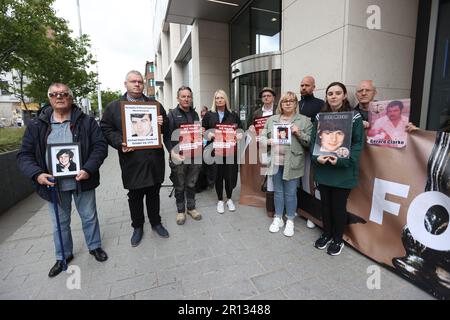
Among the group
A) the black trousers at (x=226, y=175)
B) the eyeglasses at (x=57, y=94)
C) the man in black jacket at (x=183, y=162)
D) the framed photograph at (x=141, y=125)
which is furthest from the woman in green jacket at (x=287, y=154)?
the eyeglasses at (x=57, y=94)

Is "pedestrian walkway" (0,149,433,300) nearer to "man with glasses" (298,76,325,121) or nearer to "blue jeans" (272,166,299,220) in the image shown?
"blue jeans" (272,166,299,220)

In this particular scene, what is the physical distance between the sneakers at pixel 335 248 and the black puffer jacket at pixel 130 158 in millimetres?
2322

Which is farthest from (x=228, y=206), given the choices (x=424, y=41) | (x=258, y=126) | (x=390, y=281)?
(x=424, y=41)

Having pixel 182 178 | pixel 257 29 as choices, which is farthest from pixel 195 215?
pixel 257 29

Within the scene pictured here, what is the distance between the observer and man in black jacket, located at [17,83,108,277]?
2498 millimetres

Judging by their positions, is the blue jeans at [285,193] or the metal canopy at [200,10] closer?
the blue jeans at [285,193]

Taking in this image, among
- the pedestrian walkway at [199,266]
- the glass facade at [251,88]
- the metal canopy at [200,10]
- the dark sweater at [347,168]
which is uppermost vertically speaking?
the metal canopy at [200,10]

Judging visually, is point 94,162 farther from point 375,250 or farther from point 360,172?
point 375,250

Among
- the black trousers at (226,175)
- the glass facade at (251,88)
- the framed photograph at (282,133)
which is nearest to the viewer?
the framed photograph at (282,133)

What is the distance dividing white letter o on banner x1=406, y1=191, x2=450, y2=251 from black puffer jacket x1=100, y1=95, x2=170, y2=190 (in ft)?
9.44

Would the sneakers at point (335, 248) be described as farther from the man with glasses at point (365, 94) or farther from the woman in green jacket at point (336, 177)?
the man with glasses at point (365, 94)

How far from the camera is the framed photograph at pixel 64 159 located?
249 cm

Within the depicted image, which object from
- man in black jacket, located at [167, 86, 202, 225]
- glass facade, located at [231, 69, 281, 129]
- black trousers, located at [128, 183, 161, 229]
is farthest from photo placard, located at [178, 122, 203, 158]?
glass facade, located at [231, 69, 281, 129]

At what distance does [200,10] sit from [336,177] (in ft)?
26.3
